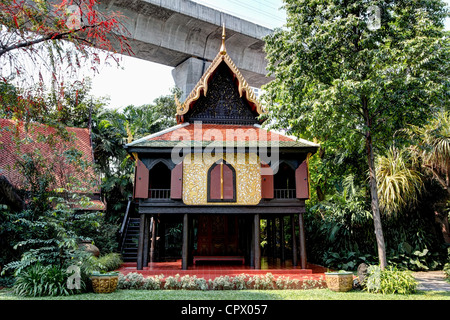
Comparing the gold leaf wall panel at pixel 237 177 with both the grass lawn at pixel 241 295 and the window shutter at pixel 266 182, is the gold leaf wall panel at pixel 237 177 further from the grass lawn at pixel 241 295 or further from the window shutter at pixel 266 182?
the grass lawn at pixel 241 295

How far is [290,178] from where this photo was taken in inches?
554

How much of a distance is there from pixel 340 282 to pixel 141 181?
6364 mm

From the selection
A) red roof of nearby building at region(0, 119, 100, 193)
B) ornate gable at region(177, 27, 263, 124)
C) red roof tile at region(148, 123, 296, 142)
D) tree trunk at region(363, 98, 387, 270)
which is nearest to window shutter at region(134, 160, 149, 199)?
red roof tile at region(148, 123, 296, 142)

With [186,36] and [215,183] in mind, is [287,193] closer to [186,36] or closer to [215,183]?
[215,183]

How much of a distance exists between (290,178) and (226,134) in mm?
3765

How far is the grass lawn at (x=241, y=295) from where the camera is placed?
7.49m

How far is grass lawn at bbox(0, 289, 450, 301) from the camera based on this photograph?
7488 mm

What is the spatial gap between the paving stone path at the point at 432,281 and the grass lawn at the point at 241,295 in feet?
2.48

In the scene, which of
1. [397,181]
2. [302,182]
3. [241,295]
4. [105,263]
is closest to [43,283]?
[105,263]

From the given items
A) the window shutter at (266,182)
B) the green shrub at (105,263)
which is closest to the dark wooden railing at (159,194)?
the green shrub at (105,263)

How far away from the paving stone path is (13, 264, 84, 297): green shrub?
8752 mm

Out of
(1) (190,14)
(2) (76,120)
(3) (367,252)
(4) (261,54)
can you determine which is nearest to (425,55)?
(3) (367,252)

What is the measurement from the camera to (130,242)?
16.0 m
